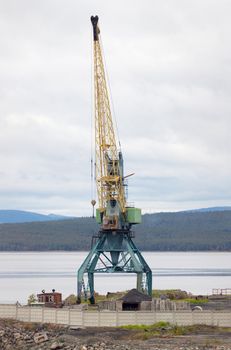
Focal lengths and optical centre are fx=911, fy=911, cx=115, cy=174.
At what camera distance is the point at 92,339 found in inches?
2408

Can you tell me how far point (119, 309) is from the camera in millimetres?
74062

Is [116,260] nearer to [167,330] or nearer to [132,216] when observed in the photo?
[132,216]

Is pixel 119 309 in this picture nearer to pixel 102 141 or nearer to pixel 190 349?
pixel 190 349

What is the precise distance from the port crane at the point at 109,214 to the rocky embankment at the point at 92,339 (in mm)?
26541

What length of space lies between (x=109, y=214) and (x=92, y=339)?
34.7m

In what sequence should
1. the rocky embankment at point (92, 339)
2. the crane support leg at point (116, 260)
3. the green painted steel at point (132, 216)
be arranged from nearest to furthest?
the rocky embankment at point (92, 339) → the crane support leg at point (116, 260) → the green painted steel at point (132, 216)

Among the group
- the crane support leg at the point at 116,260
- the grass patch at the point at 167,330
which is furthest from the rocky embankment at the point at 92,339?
the crane support leg at the point at 116,260

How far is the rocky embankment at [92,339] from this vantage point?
191 ft

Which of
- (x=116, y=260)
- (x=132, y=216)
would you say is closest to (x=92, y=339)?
(x=116, y=260)

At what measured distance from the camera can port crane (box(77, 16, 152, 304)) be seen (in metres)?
94.9

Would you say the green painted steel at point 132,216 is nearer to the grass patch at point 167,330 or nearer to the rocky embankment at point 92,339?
the rocky embankment at point 92,339

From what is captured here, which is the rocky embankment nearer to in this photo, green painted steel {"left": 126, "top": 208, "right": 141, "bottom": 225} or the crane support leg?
the crane support leg

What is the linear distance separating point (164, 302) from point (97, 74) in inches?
1288

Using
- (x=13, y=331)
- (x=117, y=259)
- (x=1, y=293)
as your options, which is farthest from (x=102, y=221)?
(x=1, y=293)
